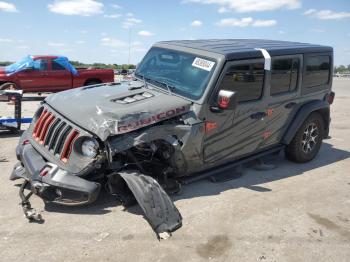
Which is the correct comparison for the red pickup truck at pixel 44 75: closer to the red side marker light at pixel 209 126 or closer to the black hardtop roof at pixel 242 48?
the black hardtop roof at pixel 242 48

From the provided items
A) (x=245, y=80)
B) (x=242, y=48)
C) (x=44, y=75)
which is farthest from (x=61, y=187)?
(x=44, y=75)

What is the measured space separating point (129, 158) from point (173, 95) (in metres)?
1.01

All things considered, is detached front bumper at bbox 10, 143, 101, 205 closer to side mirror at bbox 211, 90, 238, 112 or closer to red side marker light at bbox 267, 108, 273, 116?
side mirror at bbox 211, 90, 238, 112

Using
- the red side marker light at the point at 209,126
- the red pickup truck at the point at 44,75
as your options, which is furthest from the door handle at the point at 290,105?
the red pickup truck at the point at 44,75

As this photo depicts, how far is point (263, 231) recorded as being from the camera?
412cm

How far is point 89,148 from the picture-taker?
4.29 m

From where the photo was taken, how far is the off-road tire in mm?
6230

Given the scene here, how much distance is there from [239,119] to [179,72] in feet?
3.38

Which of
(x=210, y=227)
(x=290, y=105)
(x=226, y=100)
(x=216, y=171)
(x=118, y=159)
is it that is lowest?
(x=210, y=227)

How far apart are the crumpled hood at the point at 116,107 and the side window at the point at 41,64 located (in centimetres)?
1004

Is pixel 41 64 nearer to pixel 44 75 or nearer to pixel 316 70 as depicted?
pixel 44 75

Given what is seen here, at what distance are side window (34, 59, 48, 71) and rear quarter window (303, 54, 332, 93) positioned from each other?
1111cm

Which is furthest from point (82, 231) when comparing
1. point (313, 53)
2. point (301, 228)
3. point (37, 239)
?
point (313, 53)

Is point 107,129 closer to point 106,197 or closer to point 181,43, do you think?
point 106,197
